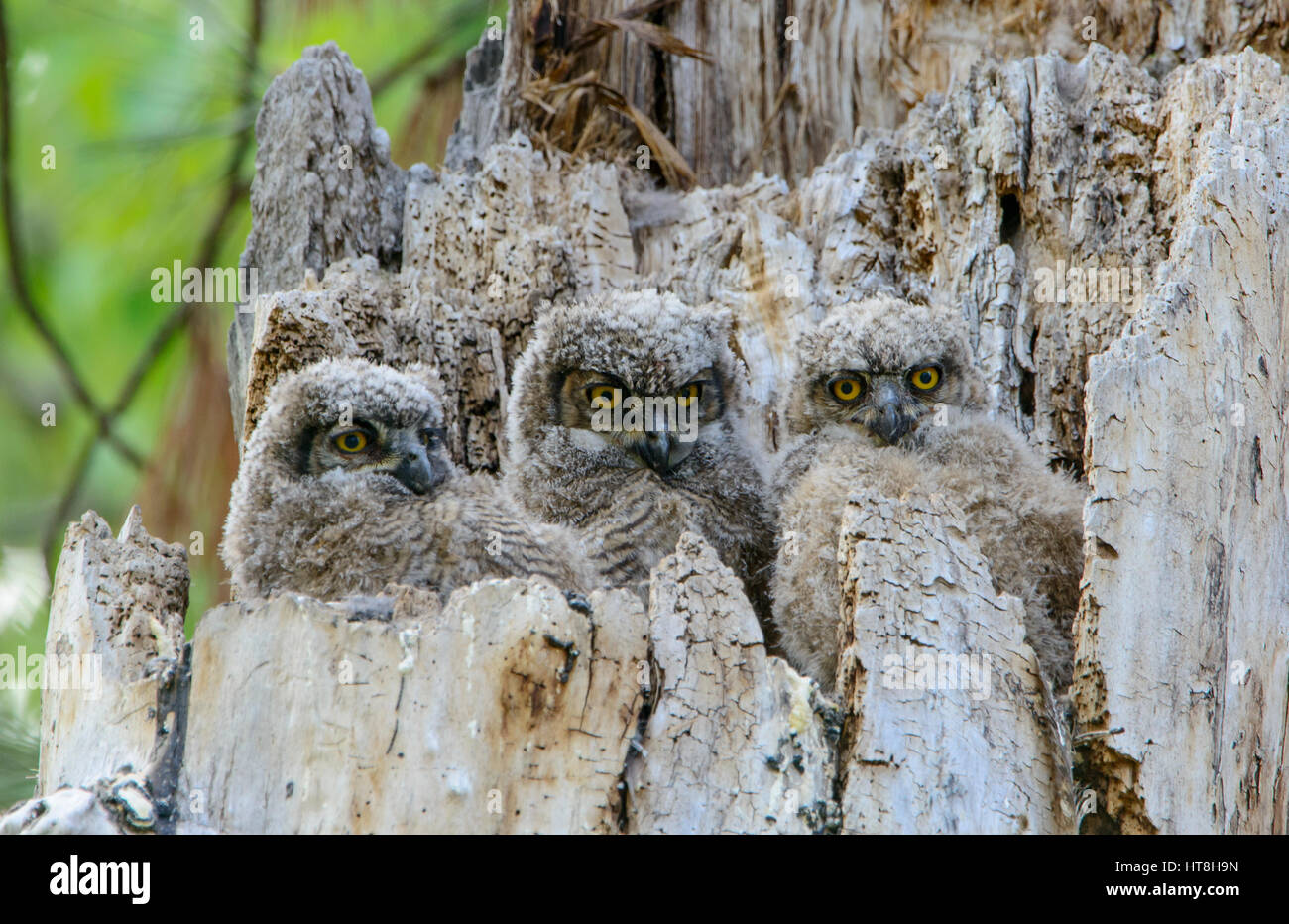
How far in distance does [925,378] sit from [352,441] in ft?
5.65

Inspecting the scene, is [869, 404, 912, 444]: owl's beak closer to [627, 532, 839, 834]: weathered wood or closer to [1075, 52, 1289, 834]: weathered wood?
[1075, 52, 1289, 834]: weathered wood

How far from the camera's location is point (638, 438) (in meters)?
3.76

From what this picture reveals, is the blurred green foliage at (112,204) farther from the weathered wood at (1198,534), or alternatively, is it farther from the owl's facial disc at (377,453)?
the weathered wood at (1198,534)

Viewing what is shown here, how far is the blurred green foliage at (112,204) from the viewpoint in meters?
5.25

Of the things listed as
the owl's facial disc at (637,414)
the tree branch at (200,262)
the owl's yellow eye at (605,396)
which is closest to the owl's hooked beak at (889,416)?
the owl's facial disc at (637,414)

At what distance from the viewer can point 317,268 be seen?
4.58 meters

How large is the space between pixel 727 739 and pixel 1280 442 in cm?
160

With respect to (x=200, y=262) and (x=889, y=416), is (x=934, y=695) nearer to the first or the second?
(x=889, y=416)

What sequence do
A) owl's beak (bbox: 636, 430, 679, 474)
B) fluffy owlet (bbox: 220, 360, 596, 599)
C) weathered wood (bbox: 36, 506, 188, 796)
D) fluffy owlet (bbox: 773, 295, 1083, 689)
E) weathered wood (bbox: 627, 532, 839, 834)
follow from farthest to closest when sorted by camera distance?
owl's beak (bbox: 636, 430, 679, 474) < fluffy owlet (bbox: 220, 360, 596, 599) < fluffy owlet (bbox: 773, 295, 1083, 689) < weathered wood (bbox: 36, 506, 188, 796) < weathered wood (bbox: 627, 532, 839, 834)

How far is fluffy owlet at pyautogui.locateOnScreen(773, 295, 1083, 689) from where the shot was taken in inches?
128

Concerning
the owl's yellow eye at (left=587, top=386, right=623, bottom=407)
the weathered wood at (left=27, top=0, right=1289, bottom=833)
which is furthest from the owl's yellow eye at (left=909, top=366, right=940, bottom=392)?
the owl's yellow eye at (left=587, top=386, right=623, bottom=407)

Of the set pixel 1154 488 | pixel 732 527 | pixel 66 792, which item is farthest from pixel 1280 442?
pixel 66 792

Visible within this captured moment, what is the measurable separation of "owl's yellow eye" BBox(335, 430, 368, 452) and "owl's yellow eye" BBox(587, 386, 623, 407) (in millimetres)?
690
